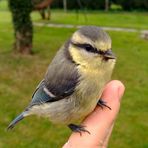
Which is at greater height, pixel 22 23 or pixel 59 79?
pixel 59 79

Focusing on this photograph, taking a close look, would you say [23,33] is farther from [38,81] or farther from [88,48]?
[88,48]

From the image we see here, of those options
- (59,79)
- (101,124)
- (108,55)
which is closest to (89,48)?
(108,55)

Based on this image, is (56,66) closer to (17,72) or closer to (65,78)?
(65,78)

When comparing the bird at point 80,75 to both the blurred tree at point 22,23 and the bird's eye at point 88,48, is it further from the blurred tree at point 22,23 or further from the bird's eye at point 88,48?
the blurred tree at point 22,23

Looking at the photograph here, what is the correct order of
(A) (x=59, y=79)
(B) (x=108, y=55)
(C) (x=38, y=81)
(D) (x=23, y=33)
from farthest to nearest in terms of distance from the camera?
(D) (x=23, y=33), (C) (x=38, y=81), (A) (x=59, y=79), (B) (x=108, y=55)

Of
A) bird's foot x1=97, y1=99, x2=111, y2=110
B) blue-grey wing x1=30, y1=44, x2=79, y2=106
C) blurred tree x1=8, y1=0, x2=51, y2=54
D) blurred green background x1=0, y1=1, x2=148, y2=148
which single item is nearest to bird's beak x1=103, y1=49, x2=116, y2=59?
blue-grey wing x1=30, y1=44, x2=79, y2=106

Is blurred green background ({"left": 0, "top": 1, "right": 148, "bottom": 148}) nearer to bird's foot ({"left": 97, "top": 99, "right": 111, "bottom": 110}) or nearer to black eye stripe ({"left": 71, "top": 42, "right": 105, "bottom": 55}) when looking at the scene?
bird's foot ({"left": 97, "top": 99, "right": 111, "bottom": 110})

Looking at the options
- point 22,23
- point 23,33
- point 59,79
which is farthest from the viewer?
point 23,33

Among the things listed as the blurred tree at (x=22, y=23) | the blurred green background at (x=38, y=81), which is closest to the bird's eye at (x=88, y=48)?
the blurred green background at (x=38, y=81)
